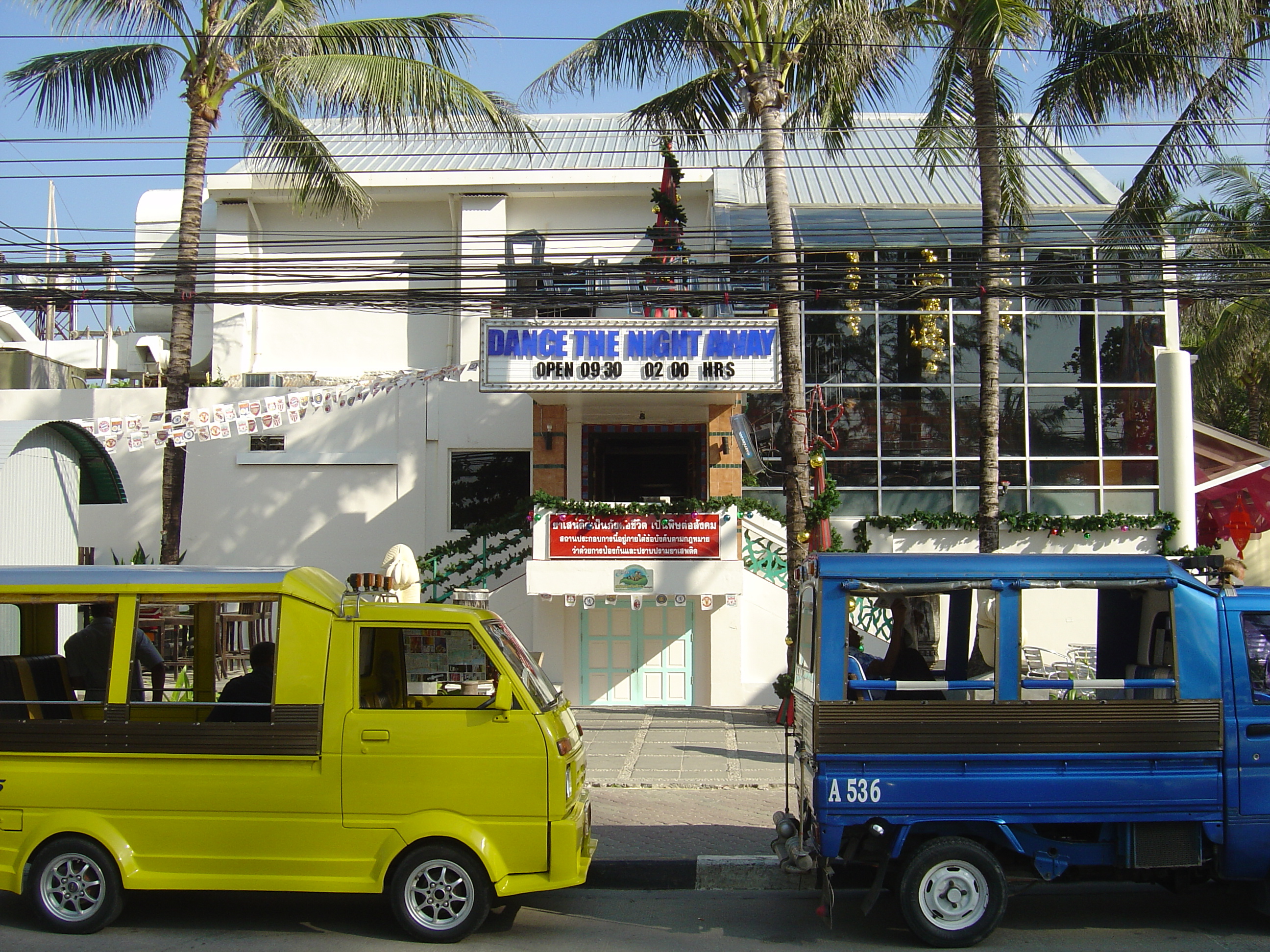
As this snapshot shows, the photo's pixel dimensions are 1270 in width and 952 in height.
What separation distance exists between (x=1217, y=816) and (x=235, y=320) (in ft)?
63.3

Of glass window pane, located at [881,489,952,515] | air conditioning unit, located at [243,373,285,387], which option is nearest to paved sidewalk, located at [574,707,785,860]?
glass window pane, located at [881,489,952,515]

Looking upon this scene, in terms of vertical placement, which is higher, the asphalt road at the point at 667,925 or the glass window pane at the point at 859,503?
the glass window pane at the point at 859,503

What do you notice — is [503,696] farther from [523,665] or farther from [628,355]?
[628,355]

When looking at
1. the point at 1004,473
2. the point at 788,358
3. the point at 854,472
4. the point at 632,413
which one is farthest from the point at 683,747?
the point at 1004,473

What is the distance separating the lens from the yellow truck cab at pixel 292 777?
5.96 meters

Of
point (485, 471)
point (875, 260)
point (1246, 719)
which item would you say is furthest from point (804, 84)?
point (1246, 719)

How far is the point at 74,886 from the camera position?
610 cm

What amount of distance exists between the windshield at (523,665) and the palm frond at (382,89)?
8276mm

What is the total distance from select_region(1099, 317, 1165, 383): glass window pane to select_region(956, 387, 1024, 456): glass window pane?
1.66 m

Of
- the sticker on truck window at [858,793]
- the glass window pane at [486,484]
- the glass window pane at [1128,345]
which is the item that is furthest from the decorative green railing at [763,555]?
the sticker on truck window at [858,793]

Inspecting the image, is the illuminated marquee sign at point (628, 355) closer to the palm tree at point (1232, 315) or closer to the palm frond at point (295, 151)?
the palm frond at point (295, 151)

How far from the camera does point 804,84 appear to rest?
560 inches

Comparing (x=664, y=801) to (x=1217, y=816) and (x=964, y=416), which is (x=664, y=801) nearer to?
(x=1217, y=816)

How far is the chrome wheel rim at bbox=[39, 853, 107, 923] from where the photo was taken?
239 inches
